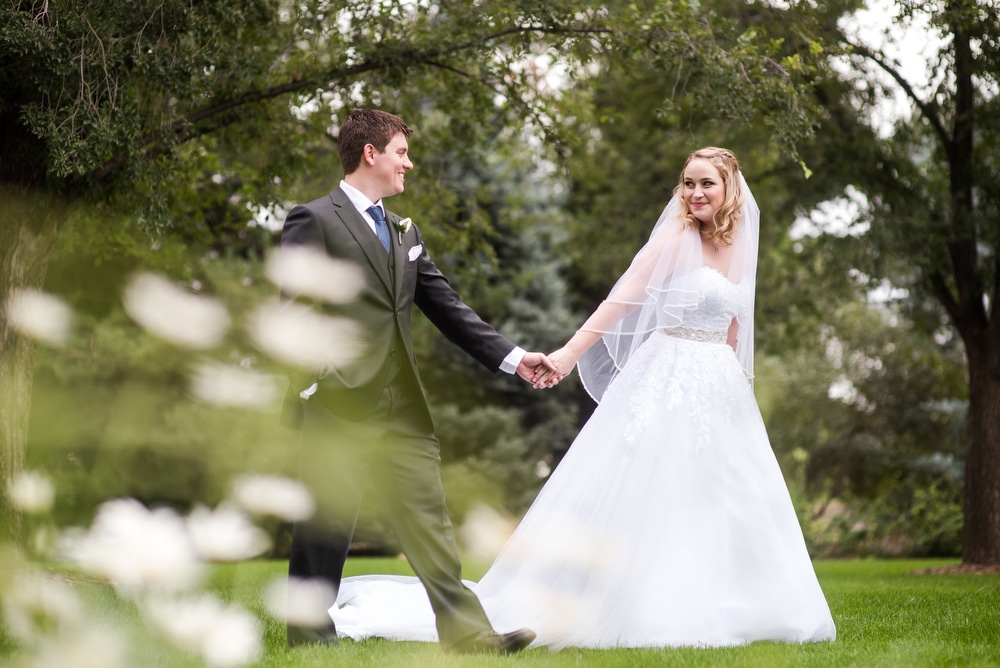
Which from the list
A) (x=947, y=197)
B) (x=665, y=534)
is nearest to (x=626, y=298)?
(x=665, y=534)

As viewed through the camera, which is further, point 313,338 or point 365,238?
point 365,238

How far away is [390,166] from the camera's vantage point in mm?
4156

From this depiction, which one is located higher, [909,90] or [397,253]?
[909,90]

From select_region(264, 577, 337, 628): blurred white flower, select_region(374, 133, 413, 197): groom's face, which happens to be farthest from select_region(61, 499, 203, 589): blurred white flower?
select_region(374, 133, 413, 197): groom's face

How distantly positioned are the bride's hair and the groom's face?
1.57 metres

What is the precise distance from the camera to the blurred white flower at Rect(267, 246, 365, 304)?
387 centimetres

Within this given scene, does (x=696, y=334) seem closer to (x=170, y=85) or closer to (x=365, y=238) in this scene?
(x=365, y=238)

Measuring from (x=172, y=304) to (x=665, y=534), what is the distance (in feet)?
17.3

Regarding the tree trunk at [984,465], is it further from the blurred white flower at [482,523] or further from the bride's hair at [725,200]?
the bride's hair at [725,200]

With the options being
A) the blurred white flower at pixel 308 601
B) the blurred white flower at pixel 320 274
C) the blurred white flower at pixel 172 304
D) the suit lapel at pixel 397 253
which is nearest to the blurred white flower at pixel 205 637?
Result: the blurred white flower at pixel 308 601

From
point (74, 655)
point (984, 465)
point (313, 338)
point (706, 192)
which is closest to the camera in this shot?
point (74, 655)

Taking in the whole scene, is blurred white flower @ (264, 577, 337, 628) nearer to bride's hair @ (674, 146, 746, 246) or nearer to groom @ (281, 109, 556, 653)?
groom @ (281, 109, 556, 653)

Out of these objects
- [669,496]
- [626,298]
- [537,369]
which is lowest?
[669,496]

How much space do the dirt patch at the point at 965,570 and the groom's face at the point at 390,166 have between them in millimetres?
8110
